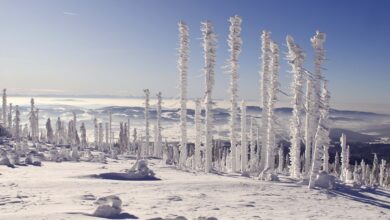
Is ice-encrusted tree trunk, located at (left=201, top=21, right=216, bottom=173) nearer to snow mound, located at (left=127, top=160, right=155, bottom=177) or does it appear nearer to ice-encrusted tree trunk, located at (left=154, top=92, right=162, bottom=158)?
snow mound, located at (left=127, top=160, right=155, bottom=177)

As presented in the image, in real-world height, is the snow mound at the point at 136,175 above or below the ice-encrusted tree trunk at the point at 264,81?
below

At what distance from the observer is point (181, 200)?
Answer: 1681 centimetres

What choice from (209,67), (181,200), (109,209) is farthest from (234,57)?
(109,209)

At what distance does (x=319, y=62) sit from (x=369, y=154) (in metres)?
143

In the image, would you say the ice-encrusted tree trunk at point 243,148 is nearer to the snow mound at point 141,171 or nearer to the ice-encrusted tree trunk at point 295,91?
the ice-encrusted tree trunk at point 295,91

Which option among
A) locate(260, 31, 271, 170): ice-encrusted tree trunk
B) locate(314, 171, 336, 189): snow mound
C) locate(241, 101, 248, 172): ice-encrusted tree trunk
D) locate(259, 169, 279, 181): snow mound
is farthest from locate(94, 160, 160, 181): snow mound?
locate(260, 31, 271, 170): ice-encrusted tree trunk

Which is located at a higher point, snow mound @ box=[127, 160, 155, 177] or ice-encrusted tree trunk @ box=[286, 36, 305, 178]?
ice-encrusted tree trunk @ box=[286, 36, 305, 178]

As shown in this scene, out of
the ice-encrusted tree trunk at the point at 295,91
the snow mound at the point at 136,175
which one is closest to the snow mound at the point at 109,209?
the snow mound at the point at 136,175

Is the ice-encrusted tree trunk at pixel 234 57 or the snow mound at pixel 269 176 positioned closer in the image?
the snow mound at pixel 269 176

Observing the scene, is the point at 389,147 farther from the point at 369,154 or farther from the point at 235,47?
the point at 235,47

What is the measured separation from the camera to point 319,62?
3356cm

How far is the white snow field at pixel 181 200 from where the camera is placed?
45.0 ft

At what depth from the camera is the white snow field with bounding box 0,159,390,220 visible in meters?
13.7

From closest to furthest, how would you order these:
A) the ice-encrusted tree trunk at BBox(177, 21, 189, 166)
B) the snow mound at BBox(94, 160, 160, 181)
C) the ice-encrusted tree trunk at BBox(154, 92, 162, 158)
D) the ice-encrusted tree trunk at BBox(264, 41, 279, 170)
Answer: the snow mound at BBox(94, 160, 160, 181) < the ice-encrusted tree trunk at BBox(264, 41, 279, 170) < the ice-encrusted tree trunk at BBox(177, 21, 189, 166) < the ice-encrusted tree trunk at BBox(154, 92, 162, 158)
